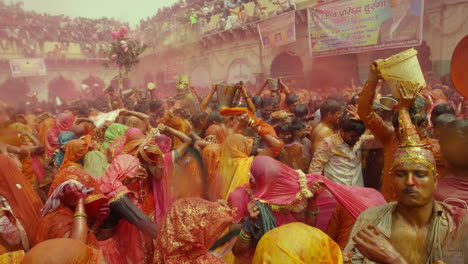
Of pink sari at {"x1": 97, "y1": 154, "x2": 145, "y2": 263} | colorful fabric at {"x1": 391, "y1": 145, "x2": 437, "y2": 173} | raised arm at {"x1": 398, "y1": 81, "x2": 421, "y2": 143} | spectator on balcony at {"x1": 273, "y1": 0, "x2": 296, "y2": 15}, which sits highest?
spectator on balcony at {"x1": 273, "y1": 0, "x2": 296, "y2": 15}

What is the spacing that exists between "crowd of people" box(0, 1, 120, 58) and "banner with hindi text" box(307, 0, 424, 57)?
8393 mm

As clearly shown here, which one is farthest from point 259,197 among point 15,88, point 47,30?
point 15,88

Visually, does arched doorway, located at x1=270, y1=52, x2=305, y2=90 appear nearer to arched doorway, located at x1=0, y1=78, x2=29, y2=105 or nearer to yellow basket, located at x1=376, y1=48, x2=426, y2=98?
yellow basket, located at x1=376, y1=48, x2=426, y2=98

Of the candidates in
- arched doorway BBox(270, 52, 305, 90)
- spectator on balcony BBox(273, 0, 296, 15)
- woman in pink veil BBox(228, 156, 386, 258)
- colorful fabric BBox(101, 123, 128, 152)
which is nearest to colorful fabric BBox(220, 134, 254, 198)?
woman in pink veil BBox(228, 156, 386, 258)

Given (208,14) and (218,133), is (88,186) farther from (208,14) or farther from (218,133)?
Answer: (208,14)

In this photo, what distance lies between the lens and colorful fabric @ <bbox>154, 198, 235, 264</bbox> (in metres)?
1.52

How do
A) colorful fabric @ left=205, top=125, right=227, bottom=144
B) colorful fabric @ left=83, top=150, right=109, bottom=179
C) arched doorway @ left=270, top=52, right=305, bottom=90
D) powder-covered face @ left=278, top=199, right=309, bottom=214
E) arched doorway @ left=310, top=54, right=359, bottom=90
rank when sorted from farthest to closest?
arched doorway @ left=270, top=52, right=305, bottom=90, arched doorway @ left=310, top=54, right=359, bottom=90, colorful fabric @ left=205, top=125, right=227, bottom=144, colorful fabric @ left=83, top=150, right=109, bottom=179, powder-covered face @ left=278, top=199, right=309, bottom=214

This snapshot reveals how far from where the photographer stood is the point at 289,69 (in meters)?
13.5

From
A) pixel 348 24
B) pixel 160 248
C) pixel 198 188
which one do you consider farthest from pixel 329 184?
pixel 348 24

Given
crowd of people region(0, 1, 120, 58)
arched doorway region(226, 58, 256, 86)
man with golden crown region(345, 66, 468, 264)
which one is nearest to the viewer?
man with golden crown region(345, 66, 468, 264)

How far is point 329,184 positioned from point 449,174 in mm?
830

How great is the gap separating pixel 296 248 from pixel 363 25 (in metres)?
8.90

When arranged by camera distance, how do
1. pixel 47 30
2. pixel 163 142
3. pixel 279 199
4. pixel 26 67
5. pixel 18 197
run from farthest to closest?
pixel 26 67, pixel 47 30, pixel 163 142, pixel 18 197, pixel 279 199

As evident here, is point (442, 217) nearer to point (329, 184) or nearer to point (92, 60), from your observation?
point (329, 184)
